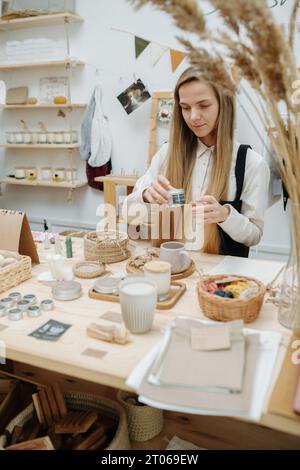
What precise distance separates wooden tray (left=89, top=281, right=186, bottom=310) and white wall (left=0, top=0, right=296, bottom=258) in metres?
2.25

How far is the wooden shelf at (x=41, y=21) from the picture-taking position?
11.3 feet

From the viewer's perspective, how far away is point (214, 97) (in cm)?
163

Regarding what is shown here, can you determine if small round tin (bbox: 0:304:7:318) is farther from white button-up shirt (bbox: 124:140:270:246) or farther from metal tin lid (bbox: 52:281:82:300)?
white button-up shirt (bbox: 124:140:270:246)

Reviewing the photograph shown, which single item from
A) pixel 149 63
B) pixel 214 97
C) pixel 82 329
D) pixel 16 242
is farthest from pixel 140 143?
pixel 82 329

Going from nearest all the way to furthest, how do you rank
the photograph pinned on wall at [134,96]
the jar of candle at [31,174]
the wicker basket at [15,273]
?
the wicker basket at [15,273] < the photograph pinned on wall at [134,96] < the jar of candle at [31,174]

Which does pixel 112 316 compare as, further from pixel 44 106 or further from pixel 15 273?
pixel 44 106

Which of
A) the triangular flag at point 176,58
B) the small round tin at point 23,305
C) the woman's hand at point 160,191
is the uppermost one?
the triangular flag at point 176,58

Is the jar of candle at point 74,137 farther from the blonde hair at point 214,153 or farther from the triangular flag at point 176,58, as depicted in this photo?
the blonde hair at point 214,153

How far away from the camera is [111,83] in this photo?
358cm

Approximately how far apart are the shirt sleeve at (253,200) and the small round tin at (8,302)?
88 centimetres

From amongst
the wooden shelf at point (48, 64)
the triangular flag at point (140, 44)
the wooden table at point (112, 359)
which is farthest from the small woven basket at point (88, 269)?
the wooden shelf at point (48, 64)

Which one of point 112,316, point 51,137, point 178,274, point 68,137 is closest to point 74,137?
point 68,137

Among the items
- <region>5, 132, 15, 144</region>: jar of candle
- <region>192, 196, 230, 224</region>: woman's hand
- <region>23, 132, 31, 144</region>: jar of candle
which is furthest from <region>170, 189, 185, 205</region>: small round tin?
<region>5, 132, 15, 144</region>: jar of candle

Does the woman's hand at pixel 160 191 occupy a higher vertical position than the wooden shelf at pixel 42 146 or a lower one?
lower
